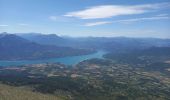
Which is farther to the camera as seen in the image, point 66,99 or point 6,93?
point 66,99

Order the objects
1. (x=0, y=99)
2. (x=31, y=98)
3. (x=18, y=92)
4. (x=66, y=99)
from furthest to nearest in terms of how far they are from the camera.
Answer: (x=66, y=99) < (x=18, y=92) < (x=31, y=98) < (x=0, y=99)

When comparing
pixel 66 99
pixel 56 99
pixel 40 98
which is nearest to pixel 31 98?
pixel 40 98

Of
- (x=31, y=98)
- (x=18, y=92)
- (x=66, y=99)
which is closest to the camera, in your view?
(x=31, y=98)

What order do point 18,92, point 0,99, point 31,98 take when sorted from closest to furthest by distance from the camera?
1. point 0,99
2. point 31,98
3. point 18,92

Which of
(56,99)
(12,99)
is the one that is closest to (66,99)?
(56,99)

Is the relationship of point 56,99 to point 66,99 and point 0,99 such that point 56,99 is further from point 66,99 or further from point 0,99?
point 0,99

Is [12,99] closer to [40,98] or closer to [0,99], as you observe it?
[0,99]

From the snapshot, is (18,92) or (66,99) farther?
(66,99)

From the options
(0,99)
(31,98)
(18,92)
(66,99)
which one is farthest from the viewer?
(66,99)
